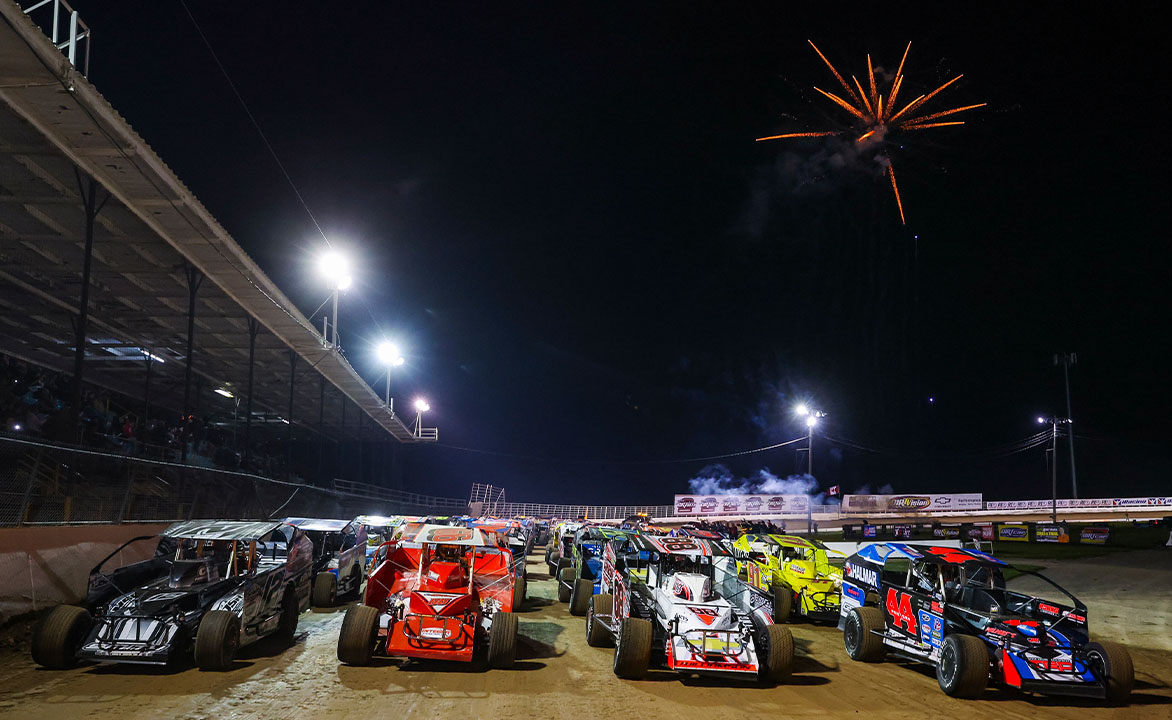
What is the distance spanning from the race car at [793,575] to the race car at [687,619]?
2.79 meters

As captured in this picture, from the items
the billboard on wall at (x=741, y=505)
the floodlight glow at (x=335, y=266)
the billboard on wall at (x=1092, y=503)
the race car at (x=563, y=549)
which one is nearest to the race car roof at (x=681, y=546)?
the race car at (x=563, y=549)

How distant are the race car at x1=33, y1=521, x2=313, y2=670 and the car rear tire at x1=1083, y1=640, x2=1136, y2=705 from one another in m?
10.6

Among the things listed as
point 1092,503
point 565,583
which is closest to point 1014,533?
point 1092,503

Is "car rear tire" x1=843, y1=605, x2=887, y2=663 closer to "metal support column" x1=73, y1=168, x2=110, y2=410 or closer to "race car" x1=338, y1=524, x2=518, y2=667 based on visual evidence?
"race car" x1=338, y1=524, x2=518, y2=667

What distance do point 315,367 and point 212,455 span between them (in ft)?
17.2

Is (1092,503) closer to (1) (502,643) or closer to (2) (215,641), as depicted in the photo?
(1) (502,643)

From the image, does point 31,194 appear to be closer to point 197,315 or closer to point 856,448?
point 197,315

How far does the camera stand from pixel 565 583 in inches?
642

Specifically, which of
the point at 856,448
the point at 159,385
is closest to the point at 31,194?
the point at 159,385

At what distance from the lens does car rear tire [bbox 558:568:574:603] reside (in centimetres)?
1602

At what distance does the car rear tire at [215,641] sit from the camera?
9039 millimetres

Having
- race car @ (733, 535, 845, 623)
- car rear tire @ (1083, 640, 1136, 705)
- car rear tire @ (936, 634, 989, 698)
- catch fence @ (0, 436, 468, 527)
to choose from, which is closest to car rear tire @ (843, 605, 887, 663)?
car rear tire @ (936, 634, 989, 698)

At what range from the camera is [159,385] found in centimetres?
3147

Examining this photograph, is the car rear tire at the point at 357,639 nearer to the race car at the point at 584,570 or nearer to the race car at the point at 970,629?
the race car at the point at 584,570
